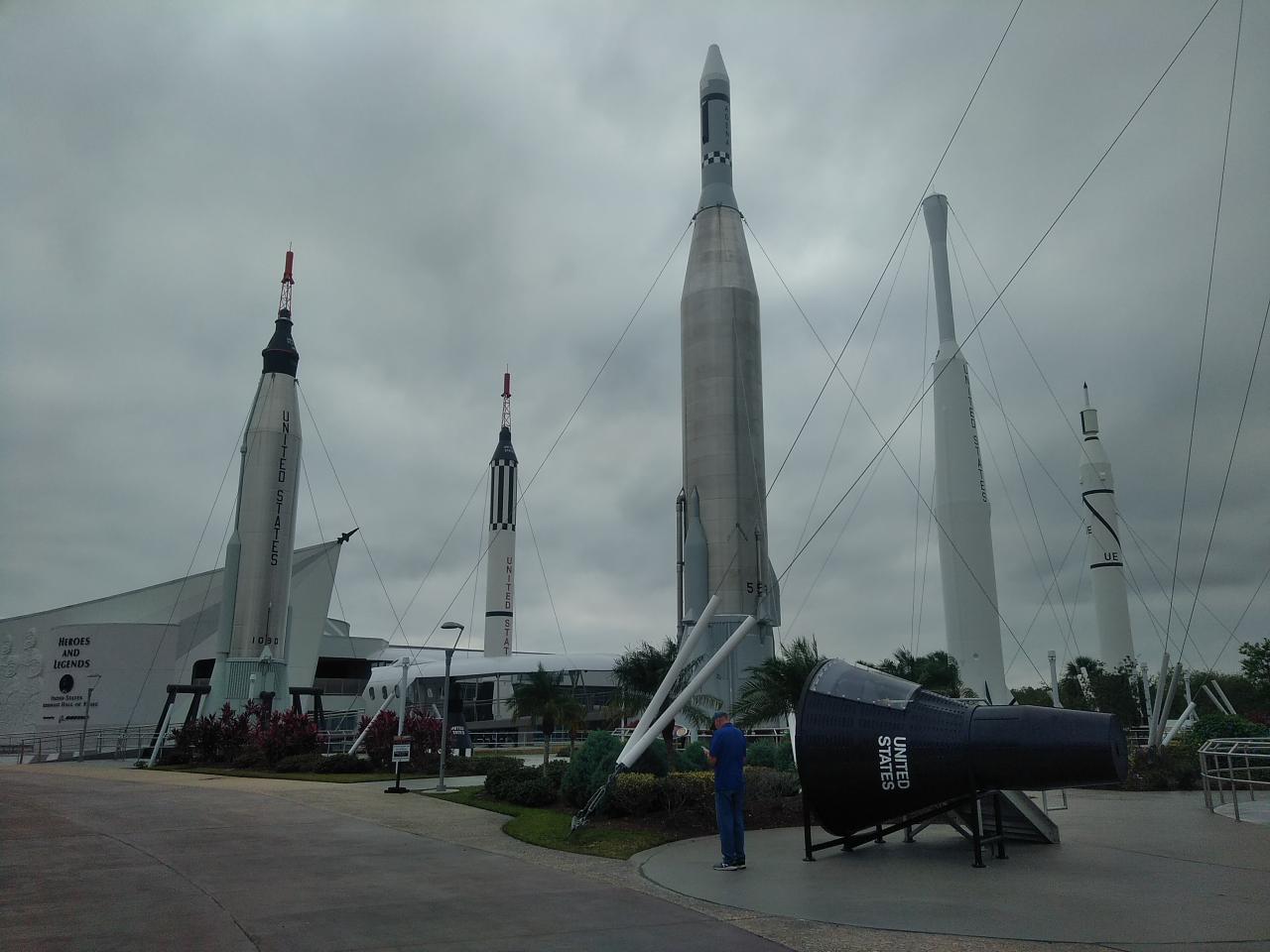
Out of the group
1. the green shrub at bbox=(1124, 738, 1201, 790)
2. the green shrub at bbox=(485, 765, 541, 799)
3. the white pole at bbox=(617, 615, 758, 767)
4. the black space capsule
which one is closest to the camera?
the black space capsule

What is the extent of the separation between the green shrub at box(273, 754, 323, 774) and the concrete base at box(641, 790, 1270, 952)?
2000 cm

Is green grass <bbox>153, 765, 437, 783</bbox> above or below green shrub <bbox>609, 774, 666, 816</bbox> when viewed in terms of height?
below

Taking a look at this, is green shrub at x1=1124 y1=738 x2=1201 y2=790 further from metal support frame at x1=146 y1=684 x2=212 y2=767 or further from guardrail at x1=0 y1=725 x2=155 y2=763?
guardrail at x1=0 y1=725 x2=155 y2=763

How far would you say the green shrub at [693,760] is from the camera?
58.7 ft

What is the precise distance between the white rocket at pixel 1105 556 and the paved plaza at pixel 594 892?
45673 mm

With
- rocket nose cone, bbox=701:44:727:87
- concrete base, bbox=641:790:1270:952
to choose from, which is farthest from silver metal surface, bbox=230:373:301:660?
concrete base, bbox=641:790:1270:952

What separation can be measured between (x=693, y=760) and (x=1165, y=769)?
12.8 meters

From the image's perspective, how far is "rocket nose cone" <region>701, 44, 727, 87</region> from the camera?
38156 mm

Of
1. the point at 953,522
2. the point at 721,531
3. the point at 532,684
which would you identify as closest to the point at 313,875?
the point at 532,684

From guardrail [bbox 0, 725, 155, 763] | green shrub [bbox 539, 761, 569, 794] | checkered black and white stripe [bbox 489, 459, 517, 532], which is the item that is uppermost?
checkered black and white stripe [bbox 489, 459, 517, 532]

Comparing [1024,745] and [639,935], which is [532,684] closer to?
[1024,745]

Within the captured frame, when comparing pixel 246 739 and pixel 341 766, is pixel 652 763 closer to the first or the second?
pixel 341 766

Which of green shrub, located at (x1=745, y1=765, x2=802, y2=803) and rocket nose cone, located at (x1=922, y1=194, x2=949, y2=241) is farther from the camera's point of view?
rocket nose cone, located at (x1=922, y1=194, x2=949, y2=241)

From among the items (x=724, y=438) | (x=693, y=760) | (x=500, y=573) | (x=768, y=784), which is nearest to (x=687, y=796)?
(x=768, y=784)
